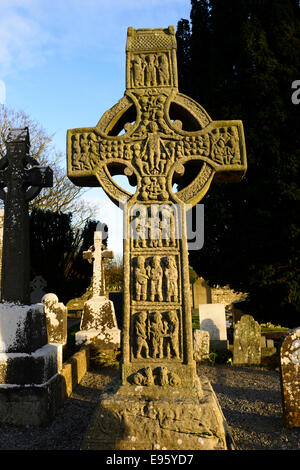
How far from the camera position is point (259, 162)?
30.4ft

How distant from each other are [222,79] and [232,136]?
312 inches

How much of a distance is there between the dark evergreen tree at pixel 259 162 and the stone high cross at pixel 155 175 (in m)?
5.81

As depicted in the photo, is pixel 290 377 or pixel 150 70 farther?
pixel 290 377

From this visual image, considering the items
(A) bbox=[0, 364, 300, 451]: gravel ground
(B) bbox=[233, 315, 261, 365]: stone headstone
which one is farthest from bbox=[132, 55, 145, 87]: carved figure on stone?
(B) bbox=[233, 315, 261, 365]: stone headstone

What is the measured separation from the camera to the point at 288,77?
30.2ft

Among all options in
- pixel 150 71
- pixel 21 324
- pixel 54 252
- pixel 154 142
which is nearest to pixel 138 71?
pixel 150 71

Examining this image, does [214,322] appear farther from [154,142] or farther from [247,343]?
[154,142]

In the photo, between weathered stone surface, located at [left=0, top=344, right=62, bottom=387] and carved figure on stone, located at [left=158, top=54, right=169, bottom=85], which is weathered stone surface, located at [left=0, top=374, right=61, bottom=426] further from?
carved figure on stone, located at [left=158, top=54, right=169, bottom=85]

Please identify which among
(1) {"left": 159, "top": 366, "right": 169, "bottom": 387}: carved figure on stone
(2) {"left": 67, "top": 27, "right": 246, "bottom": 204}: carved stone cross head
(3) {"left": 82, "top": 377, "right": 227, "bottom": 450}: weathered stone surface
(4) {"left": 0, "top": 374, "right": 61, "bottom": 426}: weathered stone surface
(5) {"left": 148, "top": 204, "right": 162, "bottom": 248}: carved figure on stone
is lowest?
(4) {"left": 0, "top": 374, "right": 61, "bottom": 426}: weathered stone surface

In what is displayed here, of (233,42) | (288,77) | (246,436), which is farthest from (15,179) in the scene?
(233,42)

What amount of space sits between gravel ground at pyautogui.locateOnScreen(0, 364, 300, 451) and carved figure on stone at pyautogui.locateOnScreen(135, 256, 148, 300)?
4.98 feet

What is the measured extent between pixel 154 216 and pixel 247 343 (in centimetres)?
535

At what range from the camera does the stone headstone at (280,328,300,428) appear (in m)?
3.56

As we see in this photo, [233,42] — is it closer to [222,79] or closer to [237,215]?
[222,79]
